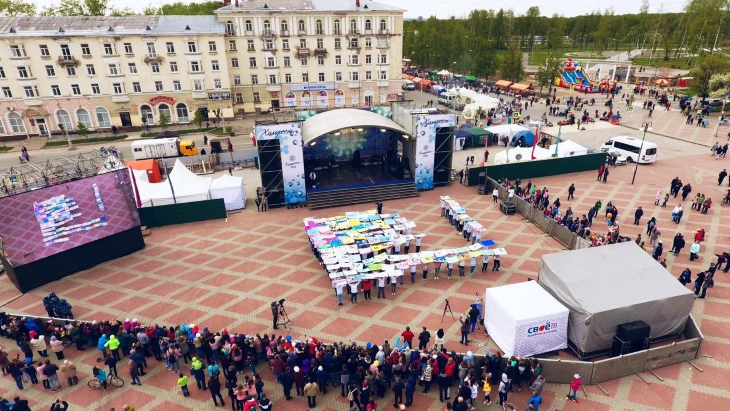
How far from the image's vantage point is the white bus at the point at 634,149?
109 ft

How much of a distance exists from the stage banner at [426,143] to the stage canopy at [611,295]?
14244mm

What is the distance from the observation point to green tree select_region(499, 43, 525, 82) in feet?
217

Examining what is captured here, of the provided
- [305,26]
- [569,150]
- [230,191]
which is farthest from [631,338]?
[305,26]

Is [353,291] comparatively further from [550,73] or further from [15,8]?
[15,8]

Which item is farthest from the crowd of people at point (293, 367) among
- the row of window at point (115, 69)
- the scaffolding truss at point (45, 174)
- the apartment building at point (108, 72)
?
the row of window at point (115, 69)

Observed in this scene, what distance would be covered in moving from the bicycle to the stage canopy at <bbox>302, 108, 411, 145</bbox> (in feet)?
54.1

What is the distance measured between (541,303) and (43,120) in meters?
51.5

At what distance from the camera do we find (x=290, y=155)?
26.8m

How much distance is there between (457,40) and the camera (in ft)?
254

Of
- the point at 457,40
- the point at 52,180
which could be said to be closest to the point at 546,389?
the point at 52,180

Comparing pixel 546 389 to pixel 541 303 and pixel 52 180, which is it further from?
pixel 52 180

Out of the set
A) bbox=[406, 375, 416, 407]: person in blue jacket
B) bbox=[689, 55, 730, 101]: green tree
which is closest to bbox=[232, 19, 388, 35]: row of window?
bbox=[689, 55, 730, 101]: green tree

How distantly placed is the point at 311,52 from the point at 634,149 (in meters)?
35.1

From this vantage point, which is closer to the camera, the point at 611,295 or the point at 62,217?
the point at 611,295
